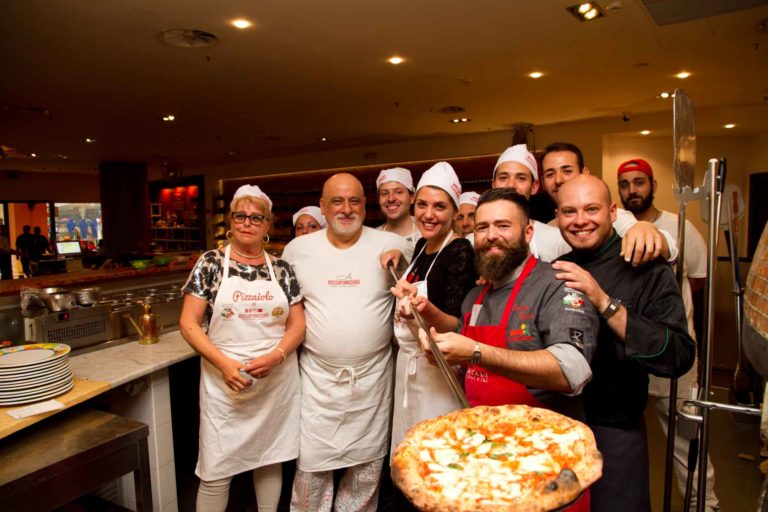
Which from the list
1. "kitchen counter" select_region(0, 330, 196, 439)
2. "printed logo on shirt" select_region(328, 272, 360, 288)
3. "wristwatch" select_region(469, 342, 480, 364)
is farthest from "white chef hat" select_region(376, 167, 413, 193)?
"wristwatch" select_region(469, 342, 480, 364)

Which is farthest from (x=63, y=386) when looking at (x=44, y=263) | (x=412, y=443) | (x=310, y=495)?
(x=44, y=263)

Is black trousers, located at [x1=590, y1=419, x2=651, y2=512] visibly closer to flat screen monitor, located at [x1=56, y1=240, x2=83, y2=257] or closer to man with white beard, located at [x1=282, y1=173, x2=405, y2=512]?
man with white beard, located at [x1=282, y1=173, x2=405, y2=512]

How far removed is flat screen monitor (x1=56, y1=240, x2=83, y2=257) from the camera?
1477 cm

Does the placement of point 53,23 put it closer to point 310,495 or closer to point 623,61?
point 310,495

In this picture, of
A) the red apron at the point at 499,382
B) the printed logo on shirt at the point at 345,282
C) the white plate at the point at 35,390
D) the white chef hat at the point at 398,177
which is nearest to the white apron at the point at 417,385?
the printed logo on shirt at the point at 345,282

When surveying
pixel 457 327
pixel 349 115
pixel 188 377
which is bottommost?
pixel 188 377

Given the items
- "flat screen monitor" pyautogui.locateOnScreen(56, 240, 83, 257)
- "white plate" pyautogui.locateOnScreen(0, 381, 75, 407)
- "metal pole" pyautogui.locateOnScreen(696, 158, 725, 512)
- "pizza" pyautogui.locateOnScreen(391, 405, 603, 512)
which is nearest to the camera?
"pizza" pyautogui.locateOnScreen(391, 405, 603, 512)

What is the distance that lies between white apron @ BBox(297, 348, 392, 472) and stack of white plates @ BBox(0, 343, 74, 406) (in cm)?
104

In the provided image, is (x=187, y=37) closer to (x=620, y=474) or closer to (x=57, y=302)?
(x=57, y=302)

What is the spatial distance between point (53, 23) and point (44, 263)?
3.46 meters

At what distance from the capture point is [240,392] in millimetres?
2307

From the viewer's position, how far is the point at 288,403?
96.3 inches

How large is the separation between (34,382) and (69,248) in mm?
15482

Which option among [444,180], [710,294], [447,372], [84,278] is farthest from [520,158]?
[84,278]
